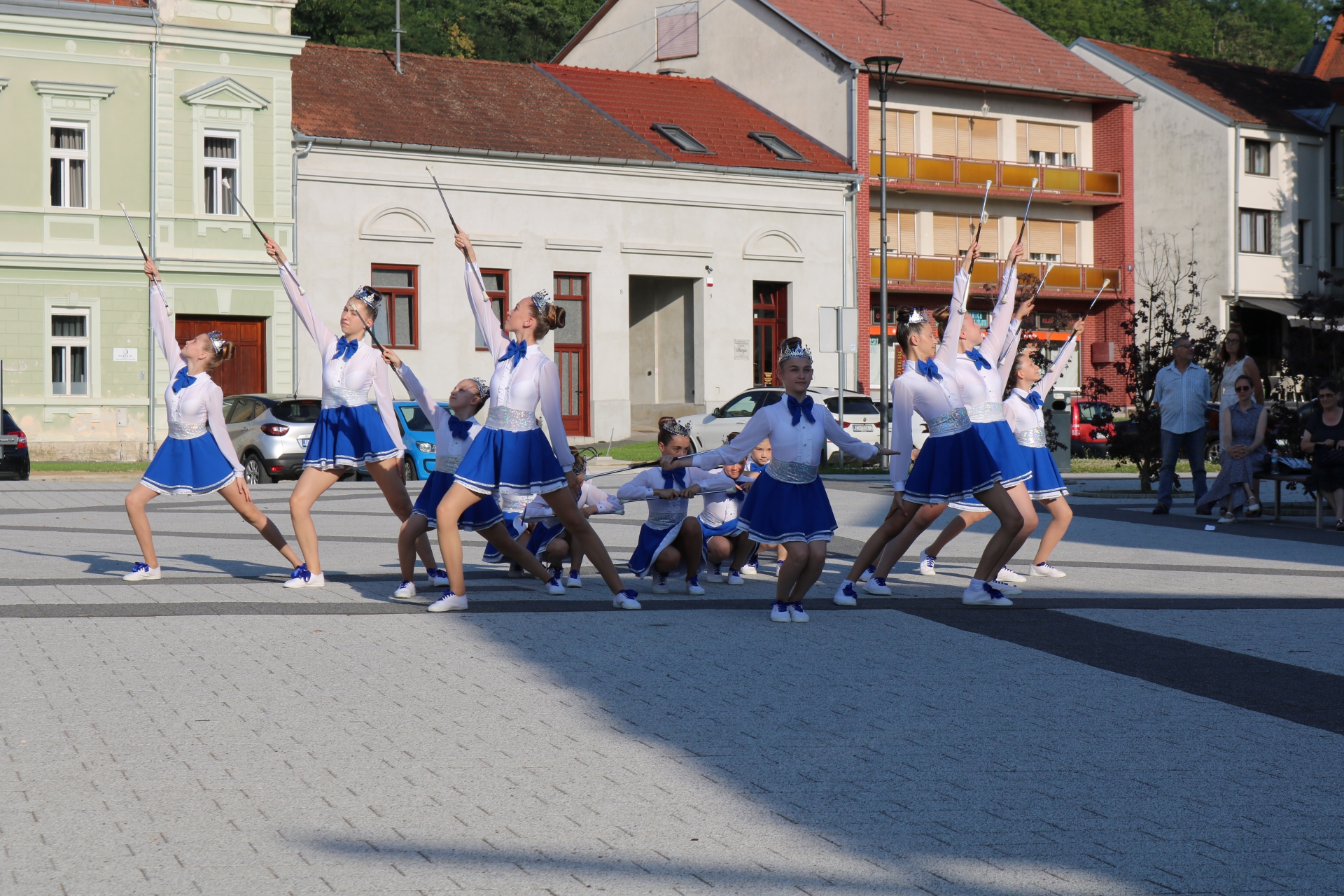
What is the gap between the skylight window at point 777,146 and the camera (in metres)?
44.3

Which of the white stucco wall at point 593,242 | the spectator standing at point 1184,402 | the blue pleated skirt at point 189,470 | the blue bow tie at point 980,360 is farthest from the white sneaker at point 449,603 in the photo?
the white stucco wall at point 593,242

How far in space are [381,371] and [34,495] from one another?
11521mm

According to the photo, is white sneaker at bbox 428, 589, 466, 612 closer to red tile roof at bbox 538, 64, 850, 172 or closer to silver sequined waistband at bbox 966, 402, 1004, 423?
silver sequined waistband at bbox 966, 402, 1004, 423

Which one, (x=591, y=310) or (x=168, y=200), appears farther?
(x=591, y=310)

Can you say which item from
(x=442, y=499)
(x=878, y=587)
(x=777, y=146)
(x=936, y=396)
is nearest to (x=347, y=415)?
(x=442, y=499)

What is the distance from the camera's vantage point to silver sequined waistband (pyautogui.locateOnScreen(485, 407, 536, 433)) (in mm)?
9797

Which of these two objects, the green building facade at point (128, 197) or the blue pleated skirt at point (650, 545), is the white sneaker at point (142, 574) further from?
the green building facade at point (128, 197)

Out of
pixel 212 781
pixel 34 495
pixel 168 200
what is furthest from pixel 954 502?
pixel 168 200

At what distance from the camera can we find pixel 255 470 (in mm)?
25641

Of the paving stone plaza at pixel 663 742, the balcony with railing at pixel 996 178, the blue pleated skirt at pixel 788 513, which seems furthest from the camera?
the balcony with railing at pixel 996 178

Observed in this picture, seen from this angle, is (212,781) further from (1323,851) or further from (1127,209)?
(1127,209)

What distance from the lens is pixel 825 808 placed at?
18.0 feet

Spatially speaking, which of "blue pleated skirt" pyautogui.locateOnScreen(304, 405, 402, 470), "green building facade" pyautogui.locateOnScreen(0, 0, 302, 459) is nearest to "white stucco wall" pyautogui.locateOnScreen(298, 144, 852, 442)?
"green building facade" pyautogui.locateOnScreen(0, 0, 302, 459)

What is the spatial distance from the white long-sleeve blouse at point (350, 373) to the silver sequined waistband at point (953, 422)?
3523 millimetres
